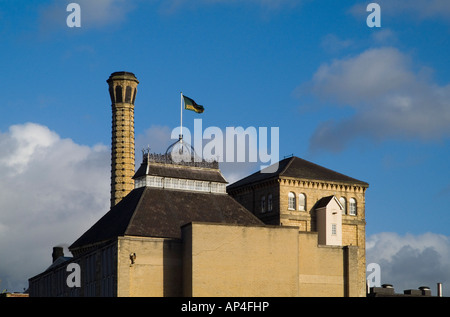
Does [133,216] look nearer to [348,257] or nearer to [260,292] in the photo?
[260,292]

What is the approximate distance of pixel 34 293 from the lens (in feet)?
298

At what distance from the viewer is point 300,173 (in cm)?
8981

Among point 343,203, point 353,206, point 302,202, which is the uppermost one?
point 343,203

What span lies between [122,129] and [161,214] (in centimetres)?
3665

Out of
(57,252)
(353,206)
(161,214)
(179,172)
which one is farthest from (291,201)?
(57,252)

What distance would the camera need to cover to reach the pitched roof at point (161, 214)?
7412 cm

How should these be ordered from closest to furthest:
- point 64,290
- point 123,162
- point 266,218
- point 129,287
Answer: point 129,287 < point 64,290 < point 266,218 < point 123,162


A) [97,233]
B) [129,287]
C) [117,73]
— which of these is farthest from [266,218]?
[117,73]

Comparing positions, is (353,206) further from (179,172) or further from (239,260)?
(239,260)

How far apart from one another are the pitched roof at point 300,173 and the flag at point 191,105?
8178 mm

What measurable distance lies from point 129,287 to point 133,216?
25.4 feet
